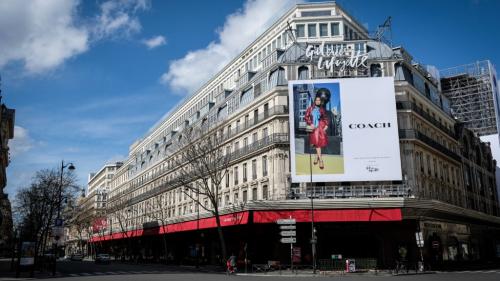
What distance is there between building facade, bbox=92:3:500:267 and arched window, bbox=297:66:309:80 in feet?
0.30

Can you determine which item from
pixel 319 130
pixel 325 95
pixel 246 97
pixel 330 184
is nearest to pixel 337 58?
pixel 325 95

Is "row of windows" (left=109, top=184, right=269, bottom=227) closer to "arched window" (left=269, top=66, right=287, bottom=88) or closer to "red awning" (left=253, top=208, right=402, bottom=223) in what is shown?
"red awning" (left=253, top=208, right=402, bottom=223)

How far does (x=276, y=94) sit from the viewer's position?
1678 inches

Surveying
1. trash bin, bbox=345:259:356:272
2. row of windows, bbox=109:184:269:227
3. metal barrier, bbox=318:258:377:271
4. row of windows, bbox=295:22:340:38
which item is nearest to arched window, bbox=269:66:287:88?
row of windows, bbox=109:184:269:227

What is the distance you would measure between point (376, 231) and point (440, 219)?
7781 millimetres

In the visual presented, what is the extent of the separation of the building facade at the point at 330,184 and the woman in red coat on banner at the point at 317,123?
2.53m

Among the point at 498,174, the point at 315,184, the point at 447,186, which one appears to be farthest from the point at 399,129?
the point at 498,174

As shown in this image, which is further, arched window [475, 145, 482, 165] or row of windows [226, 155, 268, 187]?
arched window [475, 145, 482, 165]

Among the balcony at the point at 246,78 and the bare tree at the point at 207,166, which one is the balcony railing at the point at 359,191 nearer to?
the bare tree at the point at 207,166

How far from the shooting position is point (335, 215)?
118ft

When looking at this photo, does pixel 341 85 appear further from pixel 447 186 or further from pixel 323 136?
pixel 447 186

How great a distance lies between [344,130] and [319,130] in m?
2.08

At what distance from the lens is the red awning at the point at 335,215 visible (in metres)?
35.5

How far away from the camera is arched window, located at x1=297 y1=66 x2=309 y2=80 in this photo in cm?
4272
